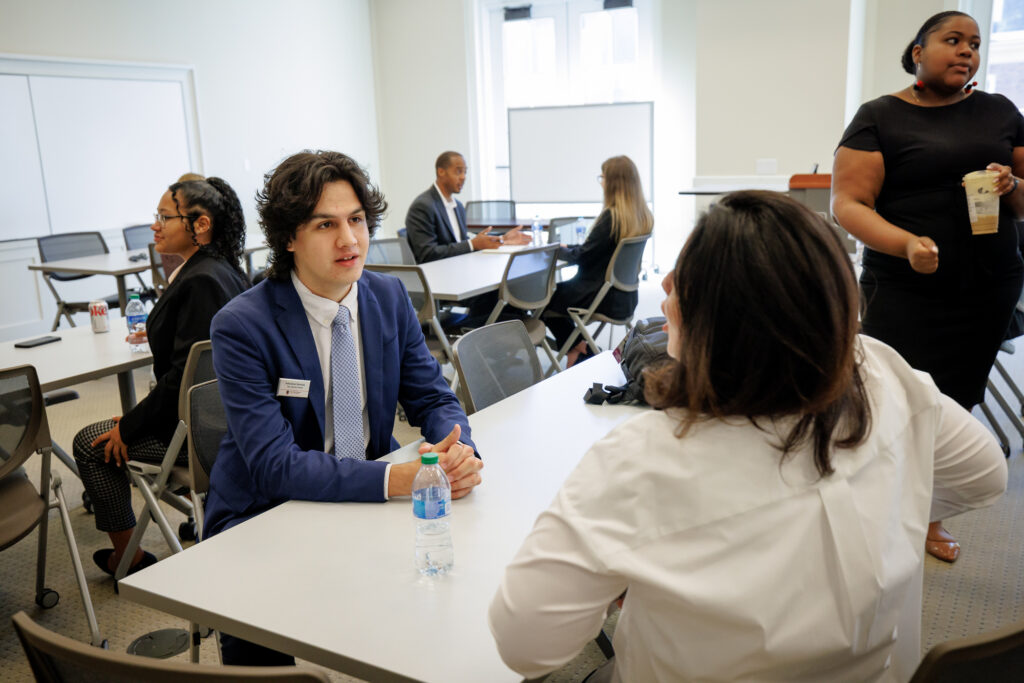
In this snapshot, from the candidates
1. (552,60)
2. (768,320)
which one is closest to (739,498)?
(768,320)

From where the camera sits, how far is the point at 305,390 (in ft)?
5.98

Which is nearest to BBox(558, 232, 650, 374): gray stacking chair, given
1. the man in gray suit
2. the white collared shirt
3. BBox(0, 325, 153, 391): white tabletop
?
the man in gray suit

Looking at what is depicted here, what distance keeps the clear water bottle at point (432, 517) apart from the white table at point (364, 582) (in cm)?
2

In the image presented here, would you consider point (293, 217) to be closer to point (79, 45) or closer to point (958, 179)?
point (958, 179)

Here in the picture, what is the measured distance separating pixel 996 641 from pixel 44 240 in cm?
657

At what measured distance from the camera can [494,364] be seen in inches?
98.6

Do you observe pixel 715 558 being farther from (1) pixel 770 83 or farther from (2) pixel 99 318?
(1) pixel 770 83

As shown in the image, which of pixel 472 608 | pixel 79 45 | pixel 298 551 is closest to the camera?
pixel 472 608

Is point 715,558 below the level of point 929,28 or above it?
below

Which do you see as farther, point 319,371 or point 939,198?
point 939,198

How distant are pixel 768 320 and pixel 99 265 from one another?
5.75 meters

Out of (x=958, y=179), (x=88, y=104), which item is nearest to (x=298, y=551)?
(x=958, y=179)

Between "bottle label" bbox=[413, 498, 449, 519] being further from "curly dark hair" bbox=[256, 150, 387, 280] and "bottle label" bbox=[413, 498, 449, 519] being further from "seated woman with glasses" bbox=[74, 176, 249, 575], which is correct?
"seated woman with glasses" bbox=[74, 176, 249, 575]

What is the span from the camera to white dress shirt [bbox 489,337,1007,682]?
0.93 metres
